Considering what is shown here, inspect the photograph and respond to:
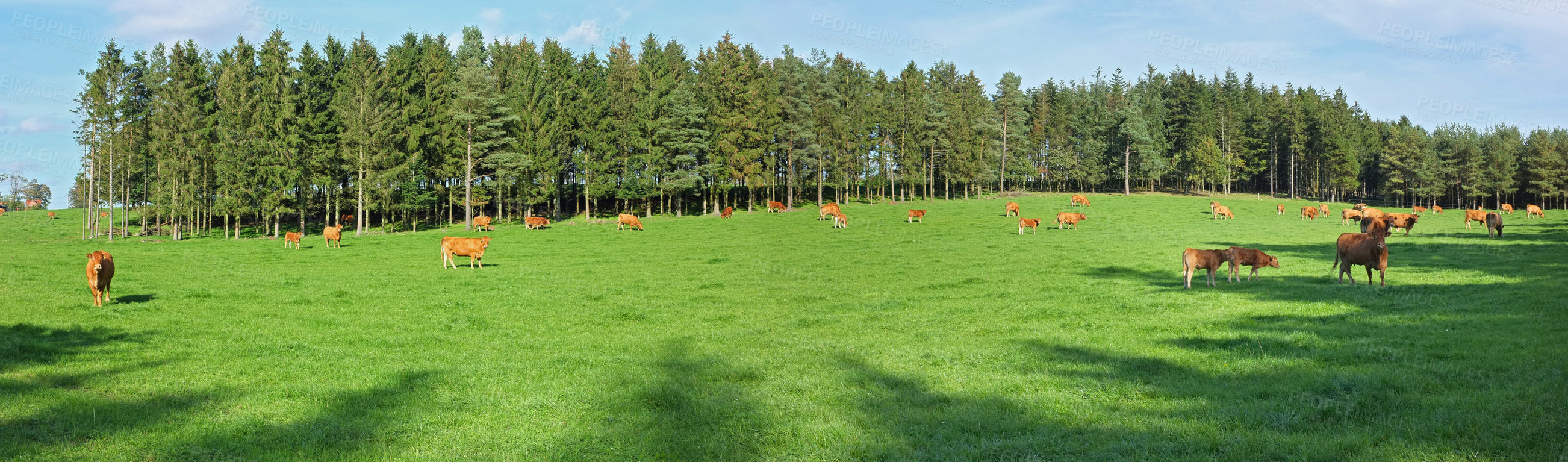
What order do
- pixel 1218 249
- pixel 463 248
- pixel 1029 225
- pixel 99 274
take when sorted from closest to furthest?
pixel 99 274
pixel 1218 249
pixel 463 248
pixel 1029 225

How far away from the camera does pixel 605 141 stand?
5459 cm

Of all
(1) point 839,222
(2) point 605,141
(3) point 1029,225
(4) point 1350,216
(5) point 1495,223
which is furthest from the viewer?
(2) point 605,141

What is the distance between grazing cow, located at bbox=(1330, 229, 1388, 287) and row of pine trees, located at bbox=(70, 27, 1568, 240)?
42.7 m

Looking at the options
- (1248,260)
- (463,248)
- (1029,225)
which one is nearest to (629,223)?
(463,248)

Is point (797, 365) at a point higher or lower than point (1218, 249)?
lower

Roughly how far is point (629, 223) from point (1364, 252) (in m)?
38.0

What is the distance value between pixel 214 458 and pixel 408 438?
1.43 meters

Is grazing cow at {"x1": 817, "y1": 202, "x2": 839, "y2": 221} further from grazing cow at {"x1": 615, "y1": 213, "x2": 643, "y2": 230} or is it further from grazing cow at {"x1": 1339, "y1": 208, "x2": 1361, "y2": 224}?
grazing cow at {"x1": 1339, "y1": 208, "x2": 1361, "y2": 224}

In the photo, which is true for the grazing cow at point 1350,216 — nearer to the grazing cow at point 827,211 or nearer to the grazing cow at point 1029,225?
the grazing cow at point 1029,225

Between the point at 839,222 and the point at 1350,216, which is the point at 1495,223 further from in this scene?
the point at 839,222

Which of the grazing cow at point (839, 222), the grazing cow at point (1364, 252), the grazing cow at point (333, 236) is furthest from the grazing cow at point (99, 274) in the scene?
the grazing cow at point (839, 222)

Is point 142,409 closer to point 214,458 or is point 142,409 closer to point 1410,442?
point 214,458

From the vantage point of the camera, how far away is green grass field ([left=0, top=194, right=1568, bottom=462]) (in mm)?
6398

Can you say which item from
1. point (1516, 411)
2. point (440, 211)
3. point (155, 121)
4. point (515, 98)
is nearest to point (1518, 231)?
point (1516, 411)
